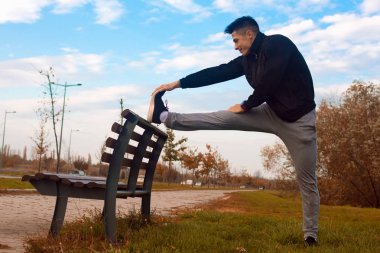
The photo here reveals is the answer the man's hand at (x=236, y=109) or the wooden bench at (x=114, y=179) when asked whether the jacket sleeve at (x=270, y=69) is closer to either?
the man's hand at (x=236, y=109)

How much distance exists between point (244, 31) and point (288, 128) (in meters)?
1.05

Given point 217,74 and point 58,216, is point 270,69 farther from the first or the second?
point 58,216

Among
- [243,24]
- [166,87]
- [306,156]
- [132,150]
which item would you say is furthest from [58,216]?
[243,24]

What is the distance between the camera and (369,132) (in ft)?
86.0

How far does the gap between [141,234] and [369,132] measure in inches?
968

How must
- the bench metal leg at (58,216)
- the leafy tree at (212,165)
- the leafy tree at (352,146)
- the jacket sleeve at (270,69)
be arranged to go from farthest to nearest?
the leafy tree at (212,165) → the leafy tree at (352,146) → the bench metal leg at (58,216) → the jacket sleeve at (270,69)

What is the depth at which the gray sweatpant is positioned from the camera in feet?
14.3

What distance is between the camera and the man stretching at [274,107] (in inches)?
167

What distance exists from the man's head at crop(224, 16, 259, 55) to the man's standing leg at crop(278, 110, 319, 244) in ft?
2.86

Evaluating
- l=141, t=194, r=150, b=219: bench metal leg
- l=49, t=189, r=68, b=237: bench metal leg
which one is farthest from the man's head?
l=49, t=189, r=68, b=237: bench metal leg

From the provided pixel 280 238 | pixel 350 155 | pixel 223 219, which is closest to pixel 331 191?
pixel 350 155

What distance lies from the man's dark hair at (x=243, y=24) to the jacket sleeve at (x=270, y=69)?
27 cm

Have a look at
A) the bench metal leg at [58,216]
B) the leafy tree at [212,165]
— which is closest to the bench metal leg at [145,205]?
the bench metal leg at [58,216]

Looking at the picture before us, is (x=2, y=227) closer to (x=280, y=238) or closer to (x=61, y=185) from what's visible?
(x=61, y=185)
